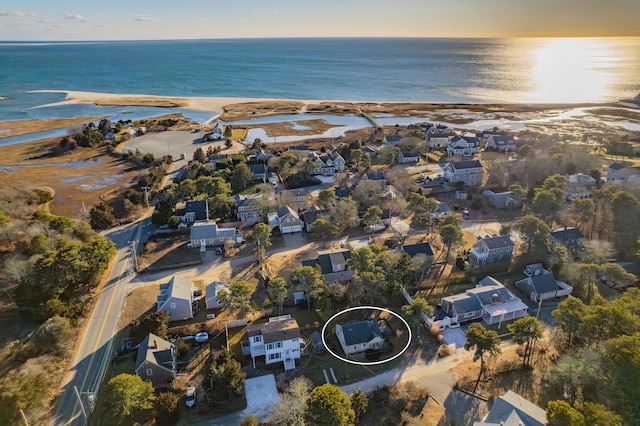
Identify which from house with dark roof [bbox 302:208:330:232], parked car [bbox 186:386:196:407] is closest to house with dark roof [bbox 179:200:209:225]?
house with dark roof [bbox 302:208:330:232]

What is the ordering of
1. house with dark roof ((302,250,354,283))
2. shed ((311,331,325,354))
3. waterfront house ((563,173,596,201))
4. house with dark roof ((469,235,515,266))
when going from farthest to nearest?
1. waterfront house ((563,173,596,201))
2. house with dark roof ((469,235,515,266))
3. house with dark roof ((302,250,354,283))
4. shed ((311,331,325,354))

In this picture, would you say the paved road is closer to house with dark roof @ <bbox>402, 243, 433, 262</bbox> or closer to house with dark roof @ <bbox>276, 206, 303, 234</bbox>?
house with dark roof @ <bbox>276, 206, 303, 234</bbox>

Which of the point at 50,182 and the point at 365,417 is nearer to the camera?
the point at 365,417

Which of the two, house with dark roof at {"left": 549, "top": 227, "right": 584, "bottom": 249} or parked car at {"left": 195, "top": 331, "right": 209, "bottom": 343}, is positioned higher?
house with dark roof at {"left": 549, "top": 227, "right": 584, "bottom": 249}

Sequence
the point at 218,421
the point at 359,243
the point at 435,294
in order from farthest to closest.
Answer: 1. the point at 359,243
2. the point at 435,294
3. the point at 218,421

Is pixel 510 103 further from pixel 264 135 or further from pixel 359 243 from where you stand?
pixel 359 243

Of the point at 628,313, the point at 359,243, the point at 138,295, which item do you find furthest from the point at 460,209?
the point at 138,295

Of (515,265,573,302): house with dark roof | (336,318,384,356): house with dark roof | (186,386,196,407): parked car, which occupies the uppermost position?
(515,265,573,302): house with dark roof

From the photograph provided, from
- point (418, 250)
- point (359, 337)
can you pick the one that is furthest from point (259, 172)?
point (359, 337)

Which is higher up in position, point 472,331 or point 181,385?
point 472,331
